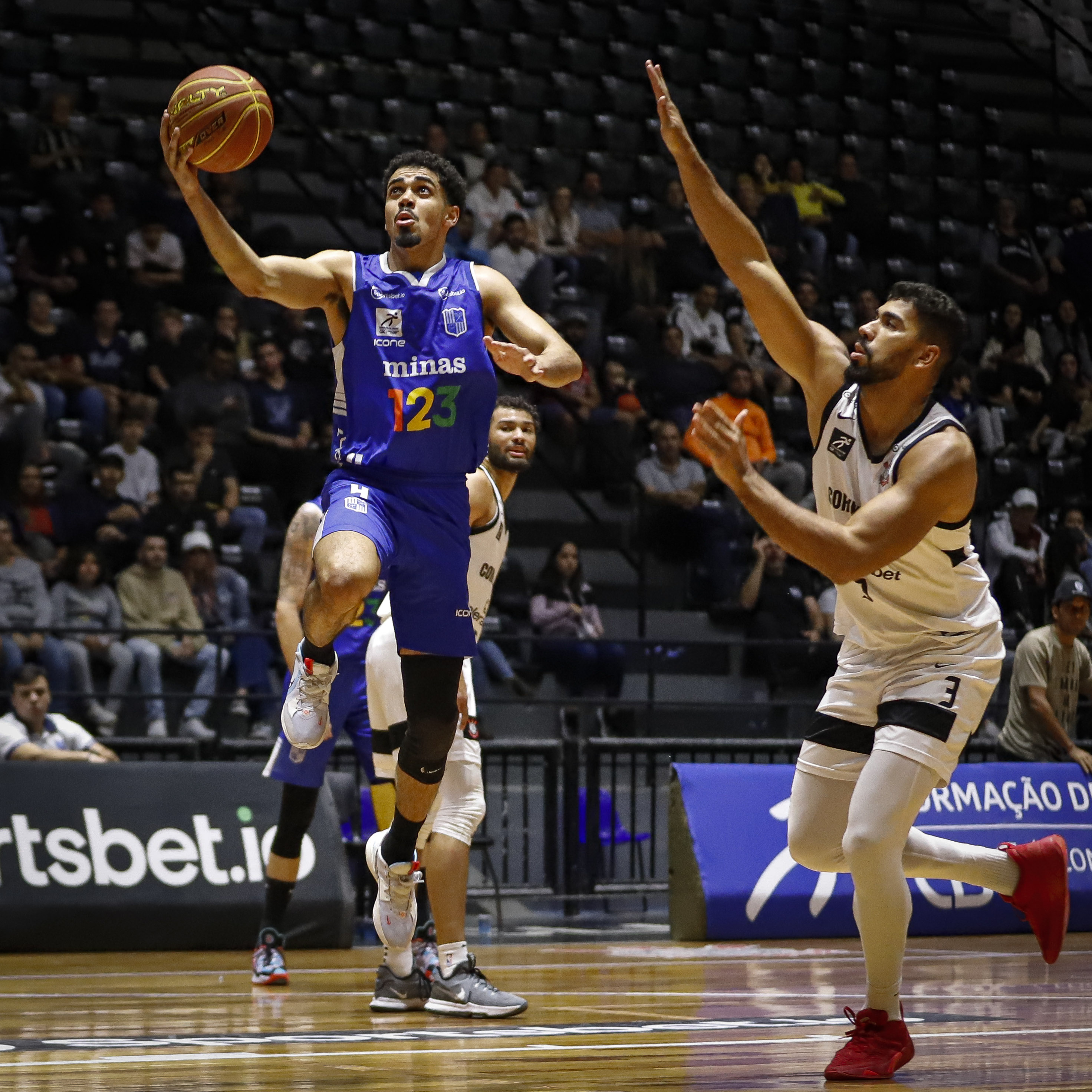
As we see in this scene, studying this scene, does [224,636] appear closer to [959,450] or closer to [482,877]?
[482,877]

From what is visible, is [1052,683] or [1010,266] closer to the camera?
[1052,683]

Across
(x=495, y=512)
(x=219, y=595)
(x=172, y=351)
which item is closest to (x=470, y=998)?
(x=495, y=512)

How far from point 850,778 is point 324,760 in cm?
318

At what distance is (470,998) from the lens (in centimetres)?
603

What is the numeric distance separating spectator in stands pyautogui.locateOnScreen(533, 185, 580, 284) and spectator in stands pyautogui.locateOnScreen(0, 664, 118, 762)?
7.64 metres

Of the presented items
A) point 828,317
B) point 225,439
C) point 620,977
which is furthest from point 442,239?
point 828,317

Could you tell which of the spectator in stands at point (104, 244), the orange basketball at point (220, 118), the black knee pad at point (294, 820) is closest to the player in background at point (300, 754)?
the black knee pad at point (294, 820)

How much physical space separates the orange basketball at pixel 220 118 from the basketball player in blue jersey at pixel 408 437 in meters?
0.07

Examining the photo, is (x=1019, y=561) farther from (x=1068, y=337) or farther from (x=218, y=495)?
(x=218, y=495)

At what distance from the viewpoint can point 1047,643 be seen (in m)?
10.9

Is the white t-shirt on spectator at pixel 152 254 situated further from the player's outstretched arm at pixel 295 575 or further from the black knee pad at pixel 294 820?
the black knee pad at pixel 294 820

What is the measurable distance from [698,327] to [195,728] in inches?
267

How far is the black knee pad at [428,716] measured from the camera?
5.66 metres

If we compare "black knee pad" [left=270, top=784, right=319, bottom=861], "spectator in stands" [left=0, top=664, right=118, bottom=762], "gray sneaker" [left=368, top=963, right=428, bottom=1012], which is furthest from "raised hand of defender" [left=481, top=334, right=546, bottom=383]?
"spectator in stands" [left=0, top=664, right=118, bottom=762]
